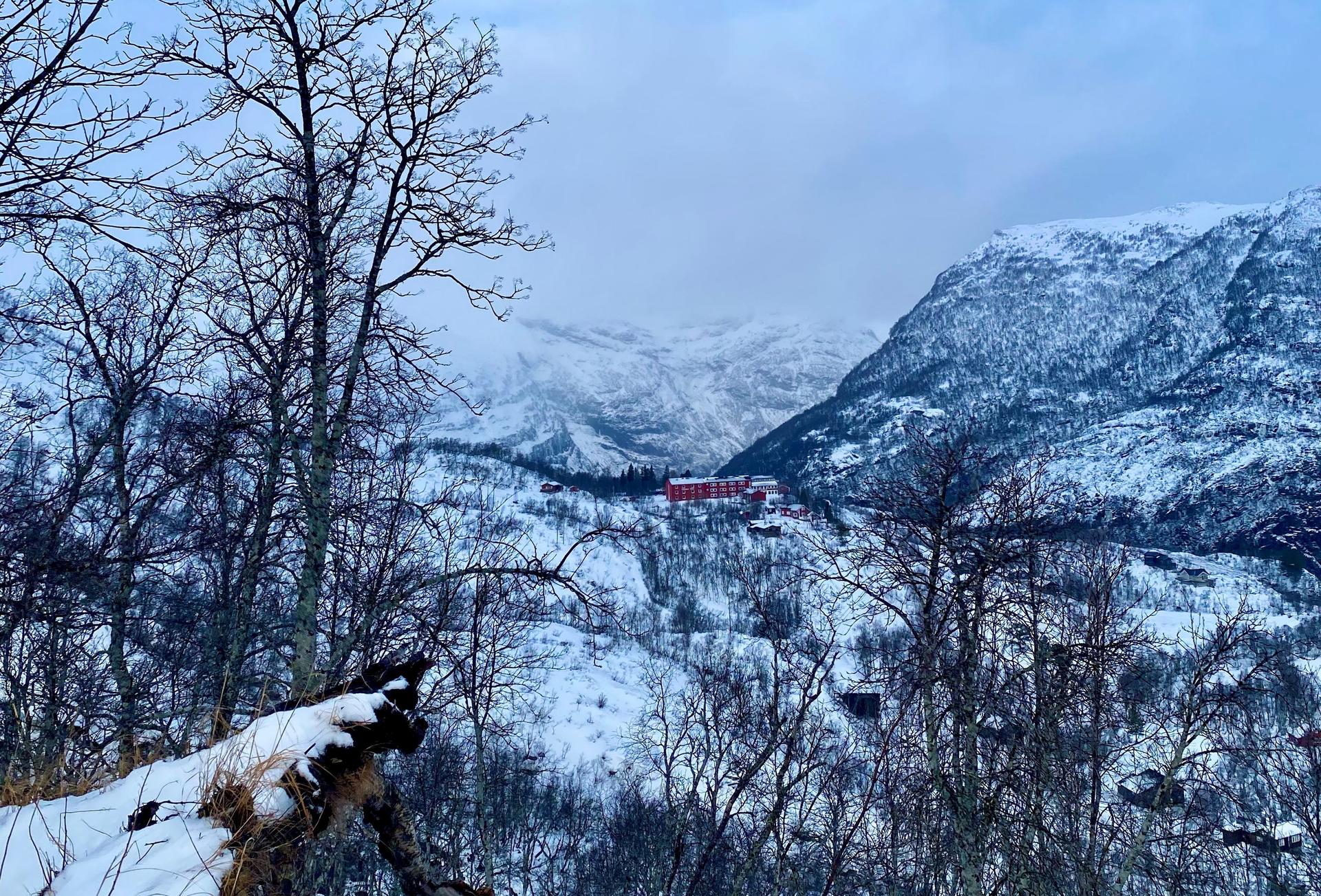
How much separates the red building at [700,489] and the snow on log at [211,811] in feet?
551

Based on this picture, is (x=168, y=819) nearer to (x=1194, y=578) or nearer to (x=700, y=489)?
(x=1194, y=578)

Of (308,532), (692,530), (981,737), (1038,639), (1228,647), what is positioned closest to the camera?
(308,532)

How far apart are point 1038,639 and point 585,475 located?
184 metres

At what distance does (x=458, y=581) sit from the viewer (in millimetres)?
7414

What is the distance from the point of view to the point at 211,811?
10.8ft

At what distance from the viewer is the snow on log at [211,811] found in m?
2.94

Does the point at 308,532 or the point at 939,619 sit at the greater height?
the point at 308,532

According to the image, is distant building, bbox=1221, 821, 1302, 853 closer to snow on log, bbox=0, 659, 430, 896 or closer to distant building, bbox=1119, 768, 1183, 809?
distant building, bbox=1119, 768, 1183, 809

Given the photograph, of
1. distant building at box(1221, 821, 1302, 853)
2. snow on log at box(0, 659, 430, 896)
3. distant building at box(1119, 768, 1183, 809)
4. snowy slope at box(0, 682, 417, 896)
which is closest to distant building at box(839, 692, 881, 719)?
distant building at box(1119, 768, 1183, 809)

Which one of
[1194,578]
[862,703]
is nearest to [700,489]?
[1194,578]

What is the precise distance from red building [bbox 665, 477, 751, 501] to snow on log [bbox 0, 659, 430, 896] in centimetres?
16799

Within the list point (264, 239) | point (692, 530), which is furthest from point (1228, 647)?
point (692, 530)

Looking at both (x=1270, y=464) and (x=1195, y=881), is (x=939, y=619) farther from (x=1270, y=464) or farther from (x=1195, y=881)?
(x=1270, y=464)

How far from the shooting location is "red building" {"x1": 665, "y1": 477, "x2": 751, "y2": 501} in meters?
174
